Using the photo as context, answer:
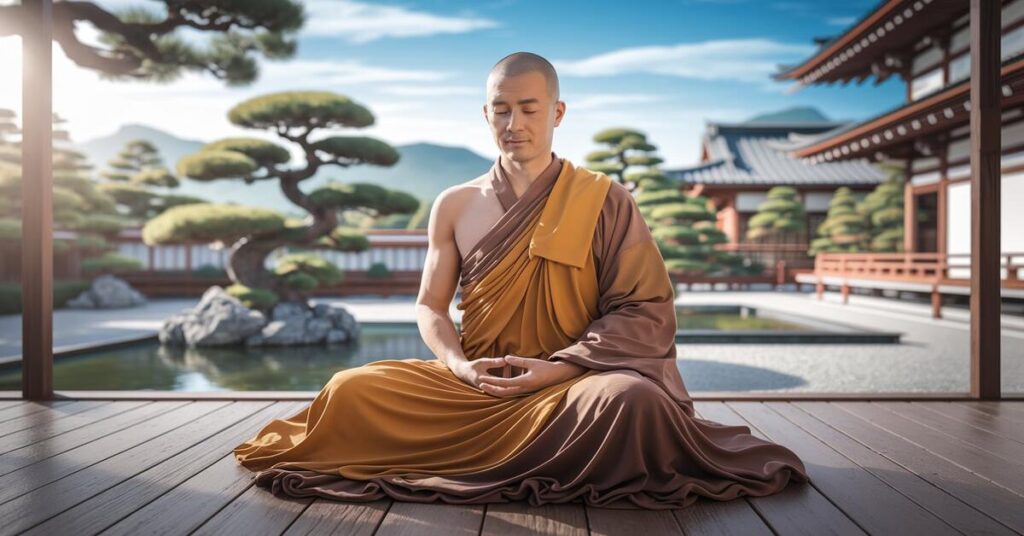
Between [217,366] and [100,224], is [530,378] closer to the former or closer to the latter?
[217,366]

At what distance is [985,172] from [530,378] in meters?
2.30

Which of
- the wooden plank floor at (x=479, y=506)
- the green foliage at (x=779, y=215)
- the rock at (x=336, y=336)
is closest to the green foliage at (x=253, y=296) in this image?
the rock at (x=336, y=336)

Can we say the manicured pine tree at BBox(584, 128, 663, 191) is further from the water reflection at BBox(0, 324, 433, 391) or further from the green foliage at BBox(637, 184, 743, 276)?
the water reflection at BBox(0, 324, 433, 391)

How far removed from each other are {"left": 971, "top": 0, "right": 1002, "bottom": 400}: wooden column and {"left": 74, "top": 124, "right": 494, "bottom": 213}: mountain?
69562mm

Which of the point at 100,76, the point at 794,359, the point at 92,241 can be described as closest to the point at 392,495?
the point at 794,359

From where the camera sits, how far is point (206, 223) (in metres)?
8.23

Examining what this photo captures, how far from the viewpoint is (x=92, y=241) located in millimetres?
13734

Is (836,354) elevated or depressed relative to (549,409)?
depressed

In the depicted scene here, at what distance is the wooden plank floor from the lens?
66.0 inches

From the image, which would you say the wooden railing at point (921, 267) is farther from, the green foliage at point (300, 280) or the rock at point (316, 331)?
the green foliage at point (300, 280)

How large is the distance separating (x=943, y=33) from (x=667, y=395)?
9.88 metres

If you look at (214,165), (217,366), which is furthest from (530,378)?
(214,165)

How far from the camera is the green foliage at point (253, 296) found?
339 inches

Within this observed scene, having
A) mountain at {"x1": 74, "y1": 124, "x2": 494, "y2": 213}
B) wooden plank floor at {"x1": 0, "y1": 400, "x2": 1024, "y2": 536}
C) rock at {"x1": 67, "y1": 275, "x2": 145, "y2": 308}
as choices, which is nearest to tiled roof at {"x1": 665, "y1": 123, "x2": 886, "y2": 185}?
rock at {"x1": 67, "y1": 275, "x2": 145, "y2": 308}
